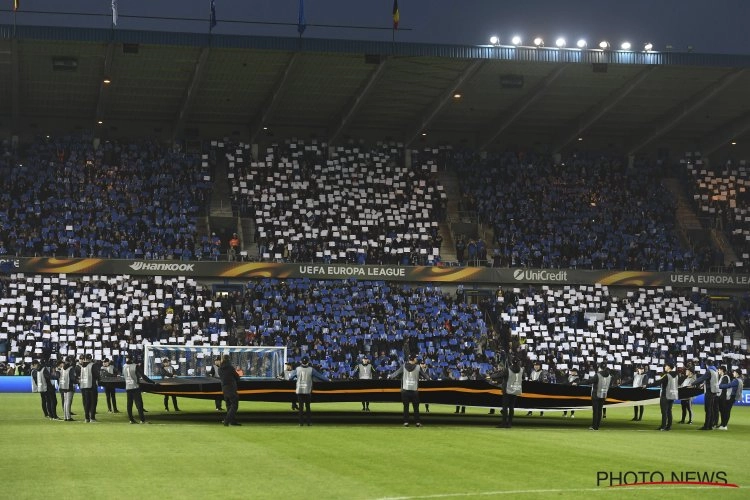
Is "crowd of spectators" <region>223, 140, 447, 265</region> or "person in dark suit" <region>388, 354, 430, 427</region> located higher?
"crowd of spectators" <region>223, 140, 447, 265</region>

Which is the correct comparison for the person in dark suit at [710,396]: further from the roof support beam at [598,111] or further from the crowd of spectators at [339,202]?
the crowd of spectators at [339,202]

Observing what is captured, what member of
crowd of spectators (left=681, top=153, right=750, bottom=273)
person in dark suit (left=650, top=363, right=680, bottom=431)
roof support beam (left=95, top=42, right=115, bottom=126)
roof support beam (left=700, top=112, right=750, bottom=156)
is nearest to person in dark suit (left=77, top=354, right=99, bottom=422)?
person in dark suit (left=650, top=363, right=680, bottom=431)

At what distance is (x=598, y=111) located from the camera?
59344mm

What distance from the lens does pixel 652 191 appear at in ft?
208

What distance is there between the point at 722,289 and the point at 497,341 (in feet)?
47.1

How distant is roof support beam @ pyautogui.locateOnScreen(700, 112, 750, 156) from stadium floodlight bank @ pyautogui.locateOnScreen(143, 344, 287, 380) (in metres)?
32.0

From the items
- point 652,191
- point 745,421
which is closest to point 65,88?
point 652,191

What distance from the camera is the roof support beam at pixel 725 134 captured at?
6184 cm

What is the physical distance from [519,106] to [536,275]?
914cm

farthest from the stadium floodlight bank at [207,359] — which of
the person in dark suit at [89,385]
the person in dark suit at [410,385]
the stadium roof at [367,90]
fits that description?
Result: the stadium roof at [367,90]

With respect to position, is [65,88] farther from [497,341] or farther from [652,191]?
[652,191]

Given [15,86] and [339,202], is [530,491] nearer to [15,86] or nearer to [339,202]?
[339,202]

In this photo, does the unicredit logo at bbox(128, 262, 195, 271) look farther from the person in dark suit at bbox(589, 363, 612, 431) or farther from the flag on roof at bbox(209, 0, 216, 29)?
the person in dark suit at bbox(589, 363, 612, 431)

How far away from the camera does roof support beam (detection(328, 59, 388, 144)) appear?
52.4 meters
